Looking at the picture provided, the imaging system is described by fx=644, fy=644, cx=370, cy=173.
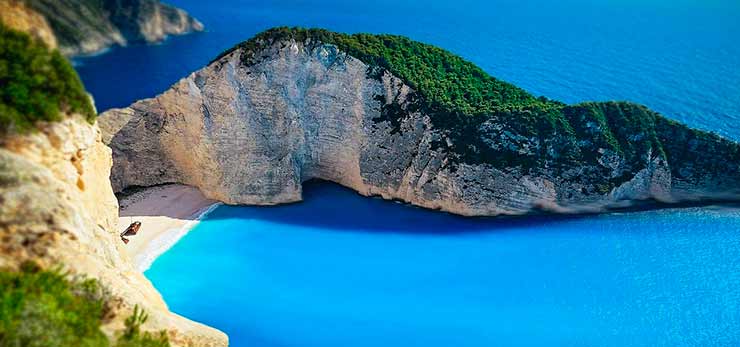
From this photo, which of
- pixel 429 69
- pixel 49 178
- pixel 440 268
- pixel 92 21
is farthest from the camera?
pixel 429 69

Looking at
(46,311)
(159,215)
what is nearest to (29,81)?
(46,311)

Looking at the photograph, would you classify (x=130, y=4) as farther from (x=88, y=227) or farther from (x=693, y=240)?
(x=693, y=240)

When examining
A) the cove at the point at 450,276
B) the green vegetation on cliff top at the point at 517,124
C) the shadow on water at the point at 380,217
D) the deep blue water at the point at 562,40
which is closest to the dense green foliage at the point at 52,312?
the cove at the point at 450,276

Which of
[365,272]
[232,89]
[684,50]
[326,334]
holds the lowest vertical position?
[326,334]

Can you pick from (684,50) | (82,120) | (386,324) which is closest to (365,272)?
(386,324)

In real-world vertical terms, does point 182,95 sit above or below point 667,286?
above

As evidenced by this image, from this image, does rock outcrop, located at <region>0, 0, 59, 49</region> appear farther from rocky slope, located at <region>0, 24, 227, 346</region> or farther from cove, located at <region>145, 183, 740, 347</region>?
cove, located at <region>145, 183, 740, 347</region>

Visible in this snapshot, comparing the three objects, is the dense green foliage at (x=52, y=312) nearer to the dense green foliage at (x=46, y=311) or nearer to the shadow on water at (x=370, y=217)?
the dense green foliage at (x=46, y=311)

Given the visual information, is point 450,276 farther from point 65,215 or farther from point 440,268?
point 65,215
